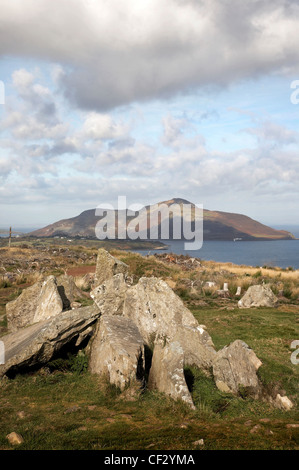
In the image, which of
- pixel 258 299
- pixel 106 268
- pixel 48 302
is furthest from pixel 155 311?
pixel 258 299

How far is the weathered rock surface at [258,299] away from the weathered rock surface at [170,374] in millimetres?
12042

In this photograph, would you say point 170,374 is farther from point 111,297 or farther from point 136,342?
point 111,297

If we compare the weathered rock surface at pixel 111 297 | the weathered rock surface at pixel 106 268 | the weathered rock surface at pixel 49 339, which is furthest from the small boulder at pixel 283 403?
the weathered rock surface at pixel 106 268

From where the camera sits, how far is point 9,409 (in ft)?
19.7

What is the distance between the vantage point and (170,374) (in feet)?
21.5

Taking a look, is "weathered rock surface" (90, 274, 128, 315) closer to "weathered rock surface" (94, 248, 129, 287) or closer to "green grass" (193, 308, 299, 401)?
"green grass" (193, 308, 299, 401)

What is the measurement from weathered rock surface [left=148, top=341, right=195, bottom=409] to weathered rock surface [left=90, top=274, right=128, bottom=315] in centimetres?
425

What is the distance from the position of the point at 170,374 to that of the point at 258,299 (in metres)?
12.9

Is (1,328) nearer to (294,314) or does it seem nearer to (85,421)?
(85,421)

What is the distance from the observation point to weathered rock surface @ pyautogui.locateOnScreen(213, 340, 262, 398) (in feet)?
23.6

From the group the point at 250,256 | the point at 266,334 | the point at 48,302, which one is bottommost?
the point at 250,256

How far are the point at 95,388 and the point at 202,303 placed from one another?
1256 centimetres

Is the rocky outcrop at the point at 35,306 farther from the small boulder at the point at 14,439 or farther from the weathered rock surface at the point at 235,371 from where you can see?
the small boulder at the point at 14,439
